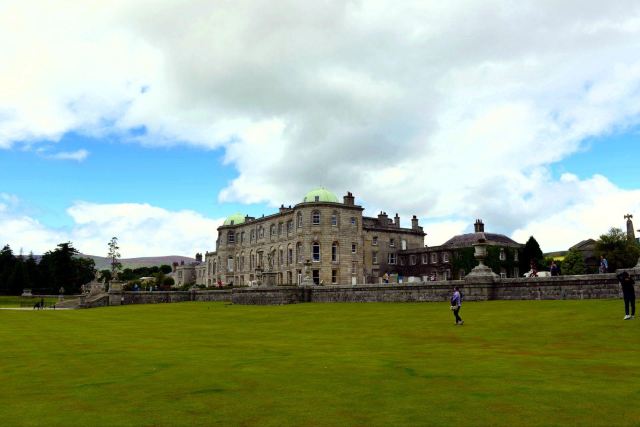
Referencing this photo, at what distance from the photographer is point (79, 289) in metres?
104

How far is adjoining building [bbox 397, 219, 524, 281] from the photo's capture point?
7356 centimetres

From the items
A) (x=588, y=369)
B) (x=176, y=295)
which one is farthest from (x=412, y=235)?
(x=588, y=369)

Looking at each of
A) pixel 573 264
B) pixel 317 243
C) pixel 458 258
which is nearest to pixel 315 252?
pixel 317 243

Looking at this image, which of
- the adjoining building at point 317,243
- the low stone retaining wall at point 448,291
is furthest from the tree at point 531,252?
the low stone retaining wall at point 448,291

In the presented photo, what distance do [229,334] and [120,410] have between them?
557 inches

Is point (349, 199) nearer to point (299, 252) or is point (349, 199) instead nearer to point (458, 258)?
point (299, 252)

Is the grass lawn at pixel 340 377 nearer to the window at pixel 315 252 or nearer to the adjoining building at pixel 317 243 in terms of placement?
the adjoining building at pixel 317 243

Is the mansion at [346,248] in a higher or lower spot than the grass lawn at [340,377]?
higher

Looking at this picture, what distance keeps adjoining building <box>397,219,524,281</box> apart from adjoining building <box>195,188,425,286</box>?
299 centimetres

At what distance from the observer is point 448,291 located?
110 feet

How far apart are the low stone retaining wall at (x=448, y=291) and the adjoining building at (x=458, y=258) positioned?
29839 millimetres

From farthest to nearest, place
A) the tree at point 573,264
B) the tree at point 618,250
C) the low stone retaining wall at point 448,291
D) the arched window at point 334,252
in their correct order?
1. the arched window at point 334,252
2. the tree at point 573,264
3. the tree at point 618,250
4. the low stone retaining wall at point 448,291

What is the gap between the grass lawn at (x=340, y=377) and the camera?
768cm

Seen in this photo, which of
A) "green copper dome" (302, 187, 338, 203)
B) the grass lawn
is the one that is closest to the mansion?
"green copper dome" (302, 187, 338, 203)
